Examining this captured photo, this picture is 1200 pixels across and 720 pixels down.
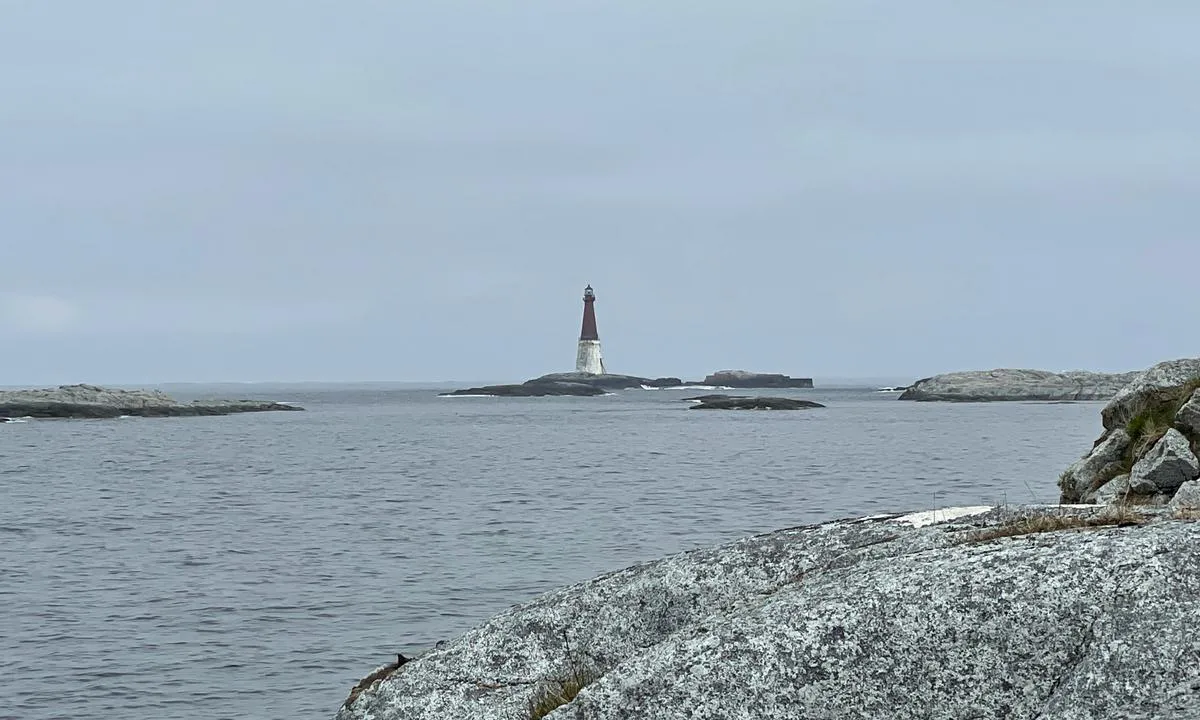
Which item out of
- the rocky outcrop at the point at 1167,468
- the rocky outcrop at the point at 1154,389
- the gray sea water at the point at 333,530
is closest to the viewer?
the rocky outcrop at the point at 1167,468

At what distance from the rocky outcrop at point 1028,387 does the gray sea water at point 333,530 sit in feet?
311

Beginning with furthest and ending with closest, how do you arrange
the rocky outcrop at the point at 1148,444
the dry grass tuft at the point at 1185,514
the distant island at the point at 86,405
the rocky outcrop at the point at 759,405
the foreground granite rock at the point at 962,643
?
the rocky outcrop at the point at 759,405 → the distant island at the point at 86,405 → the rocky outcrop at the point at 1148,444 → the dry grass tuft at the point at 1185,514 → the foreground granite rock at the point at 962,643

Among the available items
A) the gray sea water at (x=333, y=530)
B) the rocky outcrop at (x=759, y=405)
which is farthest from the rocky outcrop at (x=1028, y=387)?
the gray sea water at (x=333, y=530)

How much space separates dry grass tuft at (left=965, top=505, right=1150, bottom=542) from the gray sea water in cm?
527

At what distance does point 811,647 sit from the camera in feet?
21.6

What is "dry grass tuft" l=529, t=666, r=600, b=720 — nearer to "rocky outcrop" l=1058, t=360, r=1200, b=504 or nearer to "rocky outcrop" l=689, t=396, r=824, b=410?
"rocky outcrop" l=1058, t=360, r=1200, b=504

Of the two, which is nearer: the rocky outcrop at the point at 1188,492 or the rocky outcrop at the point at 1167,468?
the rocky outcrop at the point at 1188,492

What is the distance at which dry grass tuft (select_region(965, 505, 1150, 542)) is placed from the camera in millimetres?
7219

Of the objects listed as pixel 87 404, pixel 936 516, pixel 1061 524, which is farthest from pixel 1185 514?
pixel 87 404

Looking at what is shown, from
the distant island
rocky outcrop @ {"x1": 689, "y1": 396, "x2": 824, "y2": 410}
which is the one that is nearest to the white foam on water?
the distant island

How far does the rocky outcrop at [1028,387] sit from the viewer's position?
598 feet

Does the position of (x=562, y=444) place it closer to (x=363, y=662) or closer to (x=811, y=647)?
(x=363, y=662)

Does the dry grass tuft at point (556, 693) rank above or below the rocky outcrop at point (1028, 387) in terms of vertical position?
below

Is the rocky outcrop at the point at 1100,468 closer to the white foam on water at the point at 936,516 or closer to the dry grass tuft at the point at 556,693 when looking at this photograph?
the white foam on water at the point at 936,516
